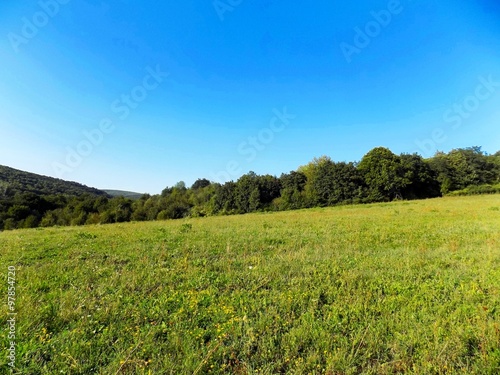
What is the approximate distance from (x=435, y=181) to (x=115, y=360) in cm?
7229

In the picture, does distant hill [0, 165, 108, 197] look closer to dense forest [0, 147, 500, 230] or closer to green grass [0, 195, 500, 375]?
dense forest [0, 147, 500, 230]

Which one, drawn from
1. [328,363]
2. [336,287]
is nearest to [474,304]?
[336,287]

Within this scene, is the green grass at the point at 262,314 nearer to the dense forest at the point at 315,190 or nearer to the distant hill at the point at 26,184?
the dense forest at the point at 315,190

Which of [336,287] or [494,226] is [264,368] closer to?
[336,287]

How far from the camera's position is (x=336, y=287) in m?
4.93

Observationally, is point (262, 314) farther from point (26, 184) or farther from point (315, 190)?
point (26, 184)

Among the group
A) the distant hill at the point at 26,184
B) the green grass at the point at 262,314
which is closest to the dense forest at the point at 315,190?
the distant hill at the point at 26,184

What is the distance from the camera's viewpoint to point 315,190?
54562 mm

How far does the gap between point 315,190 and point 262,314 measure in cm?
5273

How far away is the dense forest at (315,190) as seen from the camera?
49.8m

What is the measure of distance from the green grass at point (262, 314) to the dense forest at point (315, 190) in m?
46.5

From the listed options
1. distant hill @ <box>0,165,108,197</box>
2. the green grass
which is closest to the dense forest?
distant hill @ <box>0,165,108,197</box>

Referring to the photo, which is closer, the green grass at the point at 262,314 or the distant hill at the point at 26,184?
the green grass at the point at 262,314

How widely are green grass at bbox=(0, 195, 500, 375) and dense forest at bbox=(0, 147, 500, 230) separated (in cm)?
4652
